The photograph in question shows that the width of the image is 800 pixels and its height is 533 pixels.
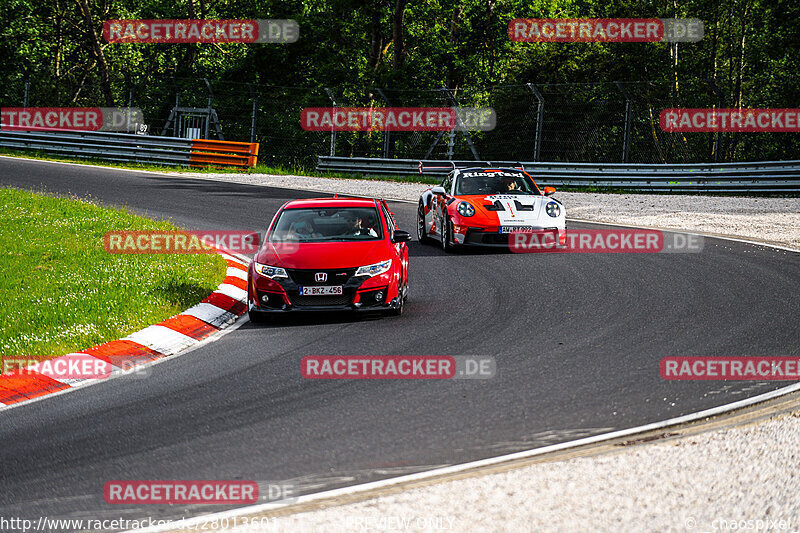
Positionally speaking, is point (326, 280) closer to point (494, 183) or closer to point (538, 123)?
point (494, 183)

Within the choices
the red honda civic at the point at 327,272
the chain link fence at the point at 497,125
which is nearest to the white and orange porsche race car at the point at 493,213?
the red honda civic at the point at 327,272

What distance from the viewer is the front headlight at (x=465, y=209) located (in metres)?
14.2

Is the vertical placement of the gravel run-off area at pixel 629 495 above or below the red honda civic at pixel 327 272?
below

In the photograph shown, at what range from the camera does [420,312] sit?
32.6ft

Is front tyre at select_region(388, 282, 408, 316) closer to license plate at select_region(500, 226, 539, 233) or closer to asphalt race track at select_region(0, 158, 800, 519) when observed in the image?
asphalt race track at select_region(0, 158, 800, 519)

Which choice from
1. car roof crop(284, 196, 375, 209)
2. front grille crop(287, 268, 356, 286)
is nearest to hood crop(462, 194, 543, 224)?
car roof crop(284, 196, 375, 209)

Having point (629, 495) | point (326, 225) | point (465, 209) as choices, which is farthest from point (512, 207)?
point (629, 495)

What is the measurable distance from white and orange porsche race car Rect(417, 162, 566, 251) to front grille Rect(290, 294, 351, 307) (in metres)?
5.17

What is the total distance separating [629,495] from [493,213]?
984 cm

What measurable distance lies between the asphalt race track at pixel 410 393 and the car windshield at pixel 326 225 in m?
0.98

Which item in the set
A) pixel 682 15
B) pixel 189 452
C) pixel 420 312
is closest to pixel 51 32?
pixel 682 15

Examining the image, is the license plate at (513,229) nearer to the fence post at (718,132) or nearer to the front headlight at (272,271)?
the front headlight at (272,271)

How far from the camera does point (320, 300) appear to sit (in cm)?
935

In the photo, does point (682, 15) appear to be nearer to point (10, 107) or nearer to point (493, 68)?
point (493, 68)
